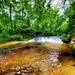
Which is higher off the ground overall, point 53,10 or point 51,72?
point 53,10

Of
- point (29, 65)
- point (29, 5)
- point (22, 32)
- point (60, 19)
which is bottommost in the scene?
point (22, 32)

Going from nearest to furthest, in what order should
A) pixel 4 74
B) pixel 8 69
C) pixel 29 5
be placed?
pixel 4 74 → pixel 8 69 → pixel 29 5

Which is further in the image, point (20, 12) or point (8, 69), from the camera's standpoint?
point (20, 12)

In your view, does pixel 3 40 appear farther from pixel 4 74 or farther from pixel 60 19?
pixel 4 74

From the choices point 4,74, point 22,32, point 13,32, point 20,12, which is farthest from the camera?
point 20,12

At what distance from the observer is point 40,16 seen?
12.0 meters

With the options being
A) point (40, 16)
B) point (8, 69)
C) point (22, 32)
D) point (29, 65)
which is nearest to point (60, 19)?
point (40, 16)

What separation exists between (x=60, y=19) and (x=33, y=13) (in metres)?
2.48

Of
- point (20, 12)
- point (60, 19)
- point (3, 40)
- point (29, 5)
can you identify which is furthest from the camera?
point (20, 12)

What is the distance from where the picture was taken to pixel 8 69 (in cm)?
1014

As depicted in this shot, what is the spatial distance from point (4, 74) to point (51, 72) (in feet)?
9.79

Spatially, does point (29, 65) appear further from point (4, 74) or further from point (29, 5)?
point (29, 5)

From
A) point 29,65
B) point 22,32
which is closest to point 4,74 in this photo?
point 29,65

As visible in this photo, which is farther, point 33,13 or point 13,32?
point 13,32
